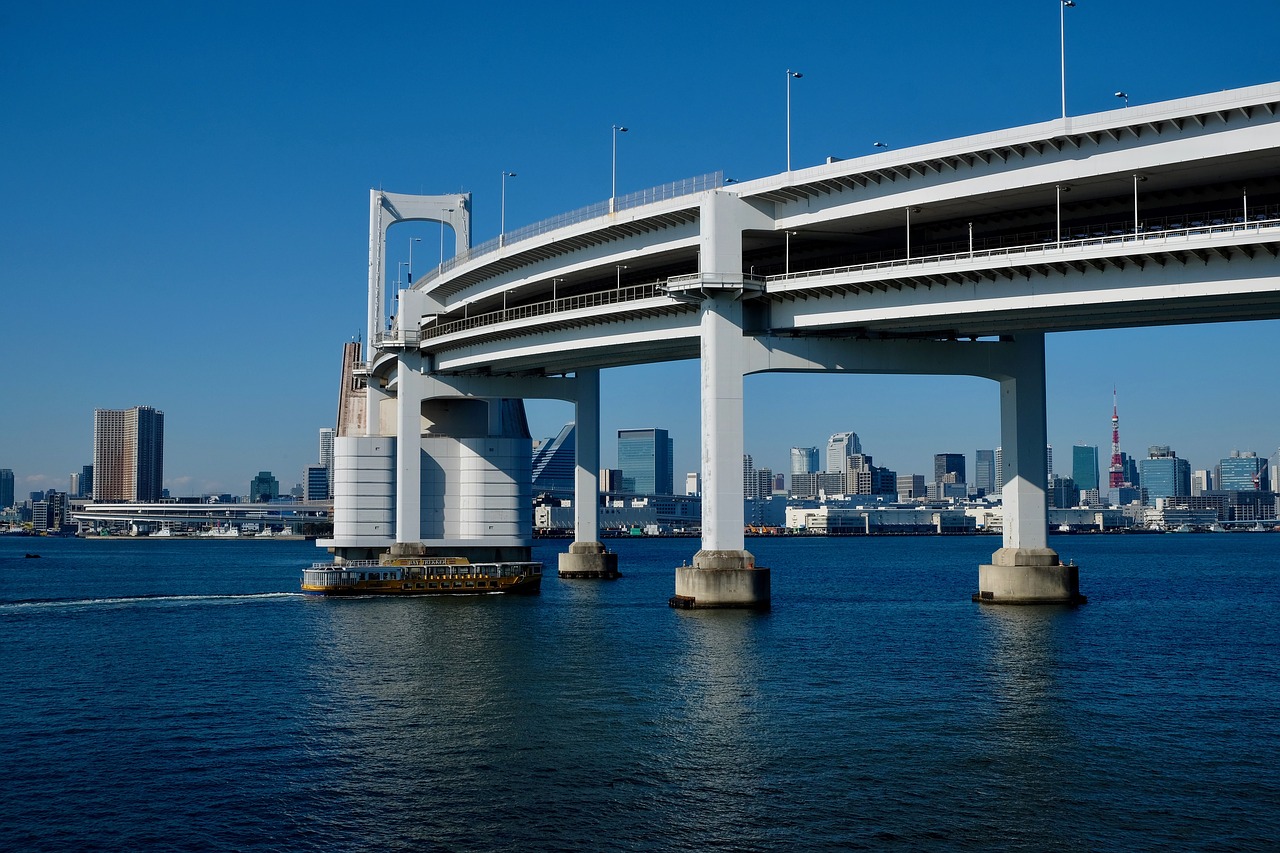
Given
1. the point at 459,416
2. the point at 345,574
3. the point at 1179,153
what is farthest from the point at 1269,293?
the point at 459,416

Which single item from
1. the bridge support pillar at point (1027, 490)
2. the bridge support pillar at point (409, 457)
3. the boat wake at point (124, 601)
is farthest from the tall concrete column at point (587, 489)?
the bridge support pillar at point (1027, 490)

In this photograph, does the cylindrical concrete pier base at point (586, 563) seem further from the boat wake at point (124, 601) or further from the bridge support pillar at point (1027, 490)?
the bridge support pillar at point (1027, 490)

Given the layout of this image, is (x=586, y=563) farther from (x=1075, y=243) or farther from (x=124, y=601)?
(x=1075, y=243)

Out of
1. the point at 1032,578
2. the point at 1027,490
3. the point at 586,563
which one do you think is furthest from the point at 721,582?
the point at 586,563

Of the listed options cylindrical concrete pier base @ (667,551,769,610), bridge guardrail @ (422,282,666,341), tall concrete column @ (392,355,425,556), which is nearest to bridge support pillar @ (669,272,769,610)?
cylindrical concrete pier base @ (667,551,769,610)

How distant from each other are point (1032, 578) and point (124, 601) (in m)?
50.0

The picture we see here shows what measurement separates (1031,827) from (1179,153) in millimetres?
28187

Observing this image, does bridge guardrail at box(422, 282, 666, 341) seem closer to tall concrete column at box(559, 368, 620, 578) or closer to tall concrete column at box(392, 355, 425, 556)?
tall concrete column at box(392, 355, 425, 556)

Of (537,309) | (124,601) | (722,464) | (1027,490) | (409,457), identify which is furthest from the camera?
(409,457)

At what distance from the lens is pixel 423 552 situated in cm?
8869

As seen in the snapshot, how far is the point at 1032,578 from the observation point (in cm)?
6278

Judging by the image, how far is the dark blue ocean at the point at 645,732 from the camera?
82.5 feet

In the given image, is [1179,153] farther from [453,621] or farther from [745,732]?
[453,621]

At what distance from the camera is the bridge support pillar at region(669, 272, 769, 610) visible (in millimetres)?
58406
